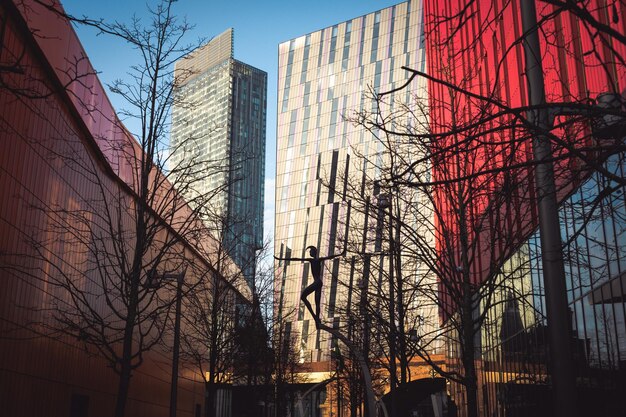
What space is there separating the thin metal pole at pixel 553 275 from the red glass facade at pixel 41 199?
1267 centimetres

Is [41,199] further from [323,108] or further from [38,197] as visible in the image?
[323,108]

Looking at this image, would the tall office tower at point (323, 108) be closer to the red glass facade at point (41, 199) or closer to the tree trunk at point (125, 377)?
the red glass facade at point (41, 199)

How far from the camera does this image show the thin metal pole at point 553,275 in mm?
6473

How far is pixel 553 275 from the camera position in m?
6.73

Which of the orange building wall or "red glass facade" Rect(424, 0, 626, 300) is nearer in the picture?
"red glass facade" Rect(424, 0, 626, 300)

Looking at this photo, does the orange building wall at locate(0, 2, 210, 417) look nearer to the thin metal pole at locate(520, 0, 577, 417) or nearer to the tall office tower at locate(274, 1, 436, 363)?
the thin metal pole at locate(520, 0, 577, 417)

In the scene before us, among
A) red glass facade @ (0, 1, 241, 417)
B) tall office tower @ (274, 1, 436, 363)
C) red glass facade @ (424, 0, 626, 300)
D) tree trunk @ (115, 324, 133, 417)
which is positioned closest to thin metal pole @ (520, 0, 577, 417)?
red glass facade @ (424, 0, 626, 300)

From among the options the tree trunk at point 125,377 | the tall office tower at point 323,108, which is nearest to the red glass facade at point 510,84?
the tree trunk at point 125,377

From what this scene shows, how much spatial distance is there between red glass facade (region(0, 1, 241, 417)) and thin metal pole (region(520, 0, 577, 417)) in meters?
12.7

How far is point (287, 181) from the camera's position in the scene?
113m

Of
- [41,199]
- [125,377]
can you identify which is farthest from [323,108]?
[125,377]

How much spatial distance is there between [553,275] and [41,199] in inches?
766

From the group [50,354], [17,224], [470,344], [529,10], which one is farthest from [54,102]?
[529,10]

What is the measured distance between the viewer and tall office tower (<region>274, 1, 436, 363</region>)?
102250 mm
